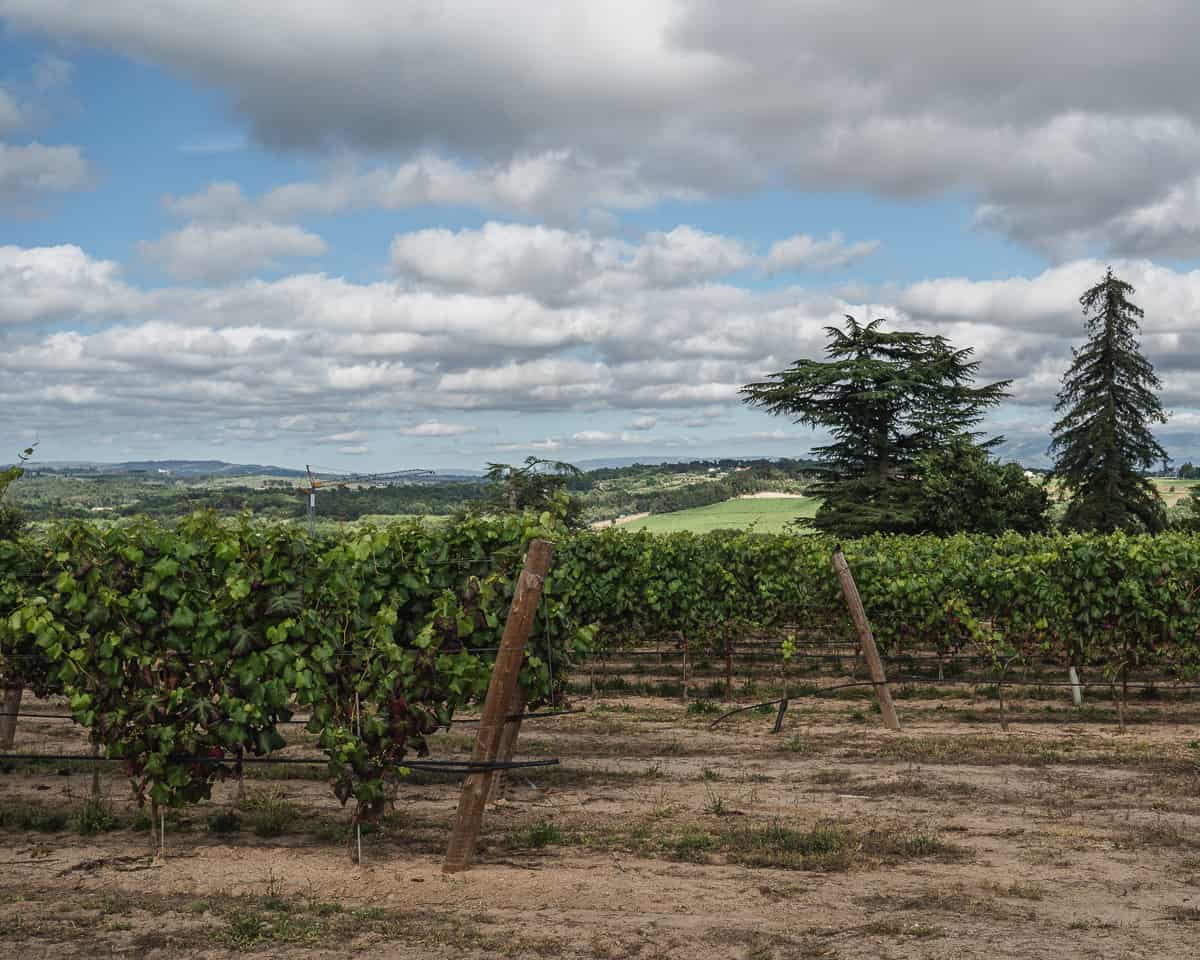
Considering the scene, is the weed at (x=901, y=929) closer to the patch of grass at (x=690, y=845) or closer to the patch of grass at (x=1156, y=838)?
the patch of grass at (x=690, y=845)

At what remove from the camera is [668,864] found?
751 cm

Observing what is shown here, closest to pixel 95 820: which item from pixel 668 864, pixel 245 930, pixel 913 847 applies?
pixel 245 930

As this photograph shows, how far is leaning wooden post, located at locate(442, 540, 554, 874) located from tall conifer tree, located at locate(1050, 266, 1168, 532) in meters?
37.8

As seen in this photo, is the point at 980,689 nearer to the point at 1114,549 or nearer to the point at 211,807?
the point at 1114,549

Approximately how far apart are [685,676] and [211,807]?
31.3 ft

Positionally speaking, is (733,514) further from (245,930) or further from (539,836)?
(245,930)

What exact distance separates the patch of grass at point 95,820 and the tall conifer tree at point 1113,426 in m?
38.8

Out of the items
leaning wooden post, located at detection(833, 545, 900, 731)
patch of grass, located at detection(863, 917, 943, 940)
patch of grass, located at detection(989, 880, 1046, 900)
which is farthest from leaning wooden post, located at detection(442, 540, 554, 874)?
leaning wooden post, located at detection(833, 545, 900, 731)

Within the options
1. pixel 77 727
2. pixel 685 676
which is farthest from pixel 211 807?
pixel 685 676

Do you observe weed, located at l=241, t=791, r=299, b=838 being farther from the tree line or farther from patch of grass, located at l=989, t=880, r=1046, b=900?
the tree line

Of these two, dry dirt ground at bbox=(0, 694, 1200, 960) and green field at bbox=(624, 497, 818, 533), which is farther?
green field at bbox=(624, 497, 818, 533)

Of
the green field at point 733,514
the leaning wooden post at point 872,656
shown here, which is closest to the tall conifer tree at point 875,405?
the green field at point 733,514

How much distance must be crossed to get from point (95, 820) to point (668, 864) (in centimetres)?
490

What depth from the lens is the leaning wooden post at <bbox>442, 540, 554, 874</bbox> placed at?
7.22 meters
